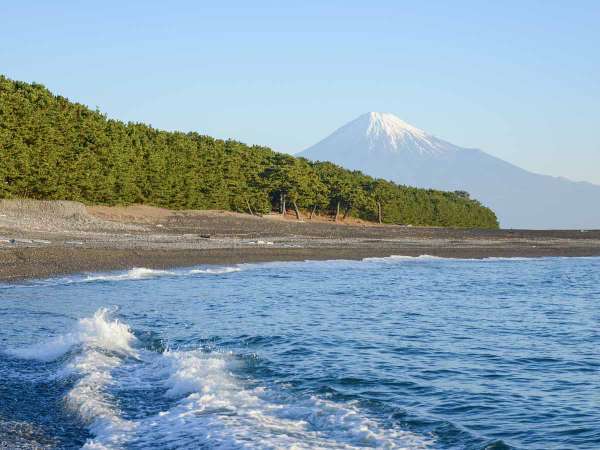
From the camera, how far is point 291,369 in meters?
15.5

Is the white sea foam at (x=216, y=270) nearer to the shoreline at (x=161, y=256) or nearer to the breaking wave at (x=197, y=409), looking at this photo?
the shoreline at (x=161, y=256)

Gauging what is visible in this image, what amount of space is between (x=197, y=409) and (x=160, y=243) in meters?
38.6

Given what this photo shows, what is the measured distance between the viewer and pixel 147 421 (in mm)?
11156

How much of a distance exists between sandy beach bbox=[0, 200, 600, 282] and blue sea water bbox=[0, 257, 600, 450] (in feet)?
24.3

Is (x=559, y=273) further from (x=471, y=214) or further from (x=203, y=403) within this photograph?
(x=471, y=214)

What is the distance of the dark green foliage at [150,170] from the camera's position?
5938cm

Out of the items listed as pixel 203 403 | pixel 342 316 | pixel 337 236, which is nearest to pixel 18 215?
pixel 337 236

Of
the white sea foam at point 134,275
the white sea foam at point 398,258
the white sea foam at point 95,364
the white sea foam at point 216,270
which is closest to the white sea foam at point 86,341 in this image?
the white sea foam at point 95,364

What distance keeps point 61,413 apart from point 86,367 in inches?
129

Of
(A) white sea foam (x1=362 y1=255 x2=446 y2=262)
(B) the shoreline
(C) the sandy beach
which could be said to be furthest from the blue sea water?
(A) white sea foam (x1=362 y1=255 x2=446 y2=262)

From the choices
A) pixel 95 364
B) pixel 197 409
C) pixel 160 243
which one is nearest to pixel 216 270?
pixel 160 243

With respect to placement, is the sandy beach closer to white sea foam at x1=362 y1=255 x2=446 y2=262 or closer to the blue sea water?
white sea foam at x1=362 y1=255 x2=446 y2=262

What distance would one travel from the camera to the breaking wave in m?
10.3

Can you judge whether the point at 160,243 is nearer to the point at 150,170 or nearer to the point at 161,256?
the point at 161,256
